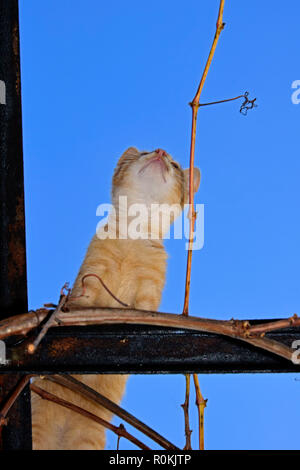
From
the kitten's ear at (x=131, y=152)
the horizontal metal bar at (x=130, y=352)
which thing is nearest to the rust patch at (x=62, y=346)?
A: the horizontal metal bar at (x=130, y=352)

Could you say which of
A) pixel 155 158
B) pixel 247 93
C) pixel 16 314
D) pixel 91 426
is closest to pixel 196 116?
pixel 247 93

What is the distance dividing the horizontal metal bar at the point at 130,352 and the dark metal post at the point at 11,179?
182 mm

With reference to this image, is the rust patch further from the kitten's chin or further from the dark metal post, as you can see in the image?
the kitten's chin

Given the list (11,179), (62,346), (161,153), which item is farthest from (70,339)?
(161,153)

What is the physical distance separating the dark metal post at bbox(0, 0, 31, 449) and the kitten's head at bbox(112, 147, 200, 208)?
2.85 m

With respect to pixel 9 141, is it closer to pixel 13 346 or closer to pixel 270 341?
pixel 13 346

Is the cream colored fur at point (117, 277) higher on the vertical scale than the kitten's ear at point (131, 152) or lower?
lower

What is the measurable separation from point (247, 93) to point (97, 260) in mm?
2246

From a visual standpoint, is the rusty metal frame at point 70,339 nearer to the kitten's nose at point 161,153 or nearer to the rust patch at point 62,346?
the rust patch at point 62,346

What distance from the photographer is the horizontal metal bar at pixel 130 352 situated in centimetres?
161

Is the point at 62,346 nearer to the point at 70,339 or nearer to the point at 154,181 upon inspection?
the point at 70,339

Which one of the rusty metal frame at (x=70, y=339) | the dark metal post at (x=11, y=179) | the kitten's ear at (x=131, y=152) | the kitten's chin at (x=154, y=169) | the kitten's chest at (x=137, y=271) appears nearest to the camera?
the rusty metal frame at (x=70, y=339)

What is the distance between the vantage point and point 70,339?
5.41 ft
